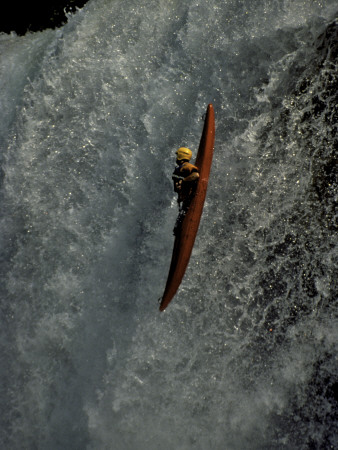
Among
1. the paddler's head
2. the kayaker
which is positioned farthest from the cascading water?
the paddler's head

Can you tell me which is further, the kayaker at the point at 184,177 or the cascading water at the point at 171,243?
the cascading water at the point at 171,243

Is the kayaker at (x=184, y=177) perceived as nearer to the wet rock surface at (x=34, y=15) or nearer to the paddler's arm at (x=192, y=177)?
the paddler's arm at (x=192, y=177)

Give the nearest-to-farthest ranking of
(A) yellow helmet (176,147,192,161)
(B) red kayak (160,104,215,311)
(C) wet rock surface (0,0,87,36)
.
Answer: (A) yellow helmet (176,147,192,161)
(B) red kayak (160,104,215,311)
(C) wet rock surface (0,0,87,36)

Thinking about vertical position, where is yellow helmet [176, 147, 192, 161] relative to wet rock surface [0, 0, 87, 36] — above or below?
below

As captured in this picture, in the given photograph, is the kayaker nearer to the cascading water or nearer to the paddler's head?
the paddler's head

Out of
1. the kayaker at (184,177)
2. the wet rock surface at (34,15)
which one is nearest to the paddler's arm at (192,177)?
the kayaker at (184,177)

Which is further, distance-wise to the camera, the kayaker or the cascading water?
the cascading water

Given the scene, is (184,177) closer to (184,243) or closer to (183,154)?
(183,154)

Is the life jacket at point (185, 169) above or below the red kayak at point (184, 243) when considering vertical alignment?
above
